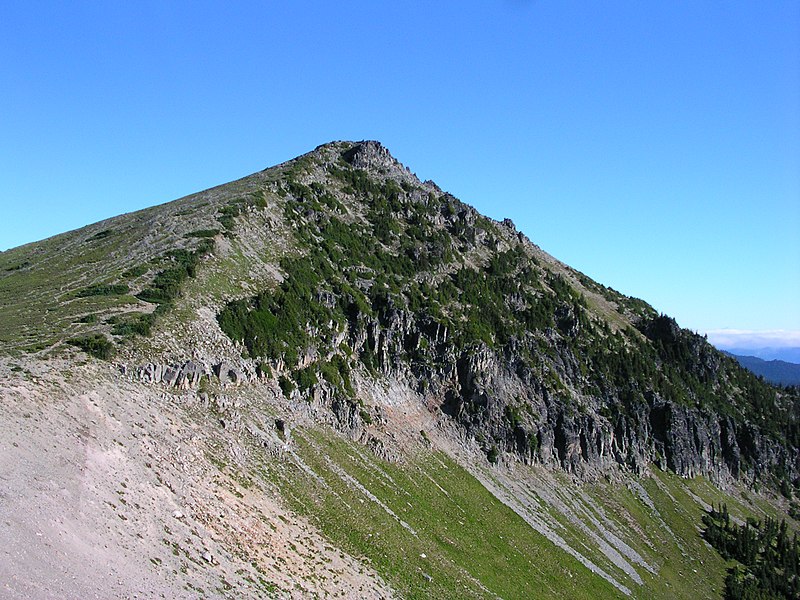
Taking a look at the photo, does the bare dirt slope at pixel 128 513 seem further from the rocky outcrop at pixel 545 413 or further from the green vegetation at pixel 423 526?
the rocky outcrop at pixel 545 413

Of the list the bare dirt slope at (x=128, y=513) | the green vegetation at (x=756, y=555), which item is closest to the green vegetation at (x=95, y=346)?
the bare dirt slope at (x=128, y=513)

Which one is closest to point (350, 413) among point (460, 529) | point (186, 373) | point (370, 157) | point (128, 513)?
point (460, 529)

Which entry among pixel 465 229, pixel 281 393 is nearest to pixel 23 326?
pixel 281 393

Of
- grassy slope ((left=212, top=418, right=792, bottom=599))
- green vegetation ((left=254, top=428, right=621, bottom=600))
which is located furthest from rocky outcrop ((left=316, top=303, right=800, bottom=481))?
Result: green vegetation ((left=254, top=428, right=621, bottom=600))

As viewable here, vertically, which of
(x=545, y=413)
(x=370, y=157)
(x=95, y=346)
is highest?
(x=370, y=157)

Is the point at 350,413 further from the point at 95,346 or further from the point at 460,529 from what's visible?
the point at 95,346

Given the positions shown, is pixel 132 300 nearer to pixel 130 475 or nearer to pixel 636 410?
pixel 130 475

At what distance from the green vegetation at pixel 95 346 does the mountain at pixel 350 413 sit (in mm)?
203

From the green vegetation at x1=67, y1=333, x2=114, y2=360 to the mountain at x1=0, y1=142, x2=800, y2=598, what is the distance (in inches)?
8.0

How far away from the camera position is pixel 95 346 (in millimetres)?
50938

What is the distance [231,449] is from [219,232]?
1722 inches

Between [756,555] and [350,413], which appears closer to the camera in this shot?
[350,413]

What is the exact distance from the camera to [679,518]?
101 m

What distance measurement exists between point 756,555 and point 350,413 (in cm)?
8138
